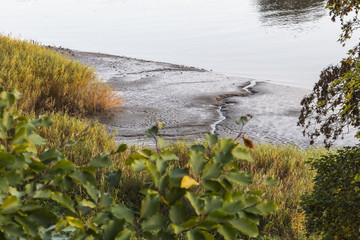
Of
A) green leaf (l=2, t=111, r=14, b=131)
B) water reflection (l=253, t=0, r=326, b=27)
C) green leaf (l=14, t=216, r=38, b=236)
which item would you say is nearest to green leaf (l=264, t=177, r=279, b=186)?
green leaf (l=14, t=216, r=38, b=236)

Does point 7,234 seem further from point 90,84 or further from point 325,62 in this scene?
point 325,62

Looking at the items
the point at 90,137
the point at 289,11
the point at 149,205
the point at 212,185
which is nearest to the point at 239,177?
the point at 212,185

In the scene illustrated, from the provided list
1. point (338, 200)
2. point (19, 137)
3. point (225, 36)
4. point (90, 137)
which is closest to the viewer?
point (19, 137)

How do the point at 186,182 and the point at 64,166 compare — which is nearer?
the point at 186,182

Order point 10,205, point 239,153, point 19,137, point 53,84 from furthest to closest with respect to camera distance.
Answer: point 53,84 < point 239,153 < point 19,137 < point 10,205

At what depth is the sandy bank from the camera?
9.40 m

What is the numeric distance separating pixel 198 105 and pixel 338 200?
7.82 metres

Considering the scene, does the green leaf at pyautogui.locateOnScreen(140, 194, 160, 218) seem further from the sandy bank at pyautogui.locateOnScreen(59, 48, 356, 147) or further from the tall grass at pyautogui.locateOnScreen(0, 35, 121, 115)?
the tall grass at pyautogui.locateOnScreen(0, 35, 121, 115)

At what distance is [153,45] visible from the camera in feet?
81.0

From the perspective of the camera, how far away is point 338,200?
3.58 meters

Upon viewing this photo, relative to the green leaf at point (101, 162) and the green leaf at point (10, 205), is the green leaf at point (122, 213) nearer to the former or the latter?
the green leaf at point (101, 162)

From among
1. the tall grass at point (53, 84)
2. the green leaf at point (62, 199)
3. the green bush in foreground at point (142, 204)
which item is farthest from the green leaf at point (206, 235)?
the tall grass at point (53, 84)

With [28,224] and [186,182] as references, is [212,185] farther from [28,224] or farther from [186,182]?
[28,224]

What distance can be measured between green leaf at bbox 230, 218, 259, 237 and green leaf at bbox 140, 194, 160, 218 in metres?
0.28
